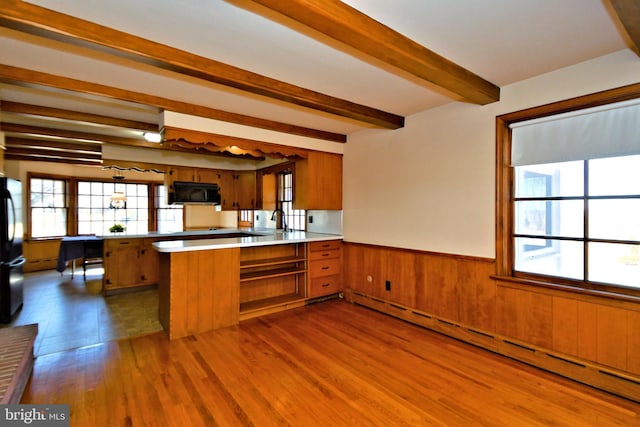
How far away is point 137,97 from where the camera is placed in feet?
9.54

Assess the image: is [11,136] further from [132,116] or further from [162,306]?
[162,306]

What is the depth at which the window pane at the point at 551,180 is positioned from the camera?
2.49 metres

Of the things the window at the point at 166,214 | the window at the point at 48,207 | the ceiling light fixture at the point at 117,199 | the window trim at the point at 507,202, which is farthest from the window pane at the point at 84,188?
the window trim at the point at 507,202

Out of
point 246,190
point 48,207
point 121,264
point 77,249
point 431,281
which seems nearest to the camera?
point 431,281

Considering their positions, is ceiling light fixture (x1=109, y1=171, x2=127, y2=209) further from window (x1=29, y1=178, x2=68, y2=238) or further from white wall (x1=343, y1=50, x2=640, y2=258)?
white wall (x1=343, y1=50, x2=640, y2=258)

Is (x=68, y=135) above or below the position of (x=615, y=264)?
above

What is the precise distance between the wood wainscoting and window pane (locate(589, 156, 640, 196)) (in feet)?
2.65

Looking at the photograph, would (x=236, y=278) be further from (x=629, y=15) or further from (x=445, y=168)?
(x=629, y=15)

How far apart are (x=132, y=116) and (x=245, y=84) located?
202cm

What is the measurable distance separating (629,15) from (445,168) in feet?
5.92

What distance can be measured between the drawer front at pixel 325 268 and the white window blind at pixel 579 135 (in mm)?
2594

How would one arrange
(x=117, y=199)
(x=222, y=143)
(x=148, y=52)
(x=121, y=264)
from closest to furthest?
(x=148, y=52), (x=222, y=143), (x=121, y=264), (x=117, y=199)

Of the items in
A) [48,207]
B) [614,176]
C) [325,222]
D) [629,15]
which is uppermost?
[629,15]

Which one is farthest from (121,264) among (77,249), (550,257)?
(550,257)
